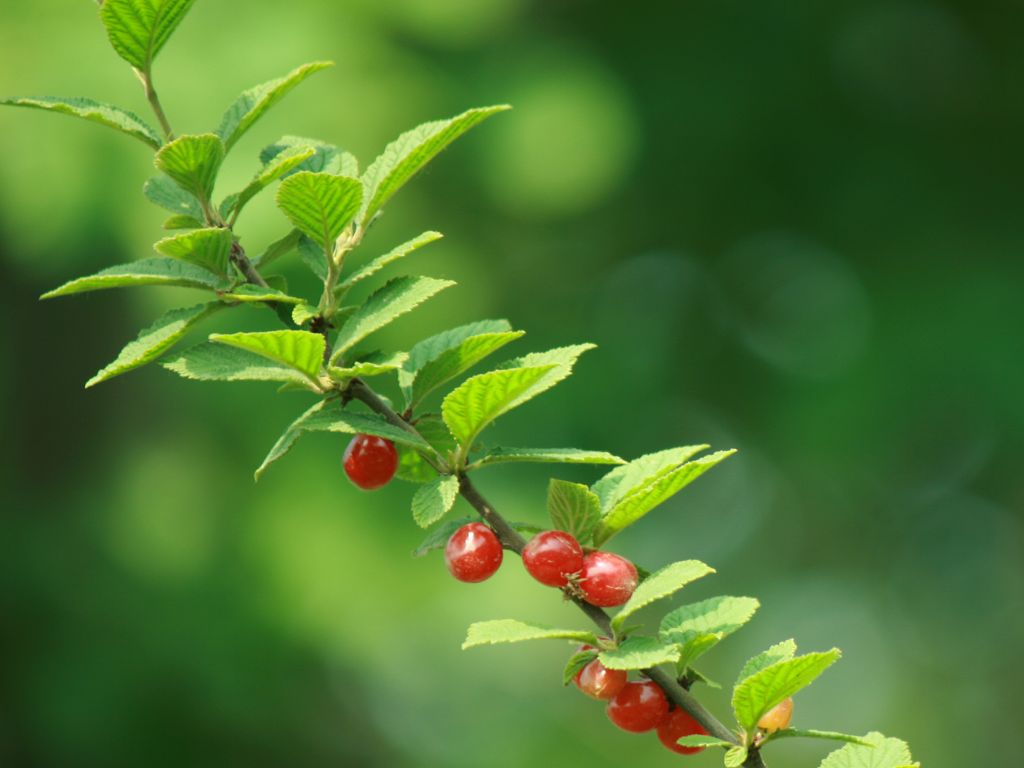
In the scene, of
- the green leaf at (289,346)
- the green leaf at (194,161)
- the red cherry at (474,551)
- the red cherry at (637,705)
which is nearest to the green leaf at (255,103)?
the green leaf at (194,161)

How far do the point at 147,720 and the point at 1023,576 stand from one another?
3.96 m

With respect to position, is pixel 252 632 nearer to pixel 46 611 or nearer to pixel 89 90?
pixel 46 611

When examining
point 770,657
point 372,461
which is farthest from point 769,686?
point 372,461

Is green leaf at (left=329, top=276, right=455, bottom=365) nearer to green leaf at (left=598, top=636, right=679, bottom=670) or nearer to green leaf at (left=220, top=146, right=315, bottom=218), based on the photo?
green leaf at (left=220, top=146, right=315, bottom=218)

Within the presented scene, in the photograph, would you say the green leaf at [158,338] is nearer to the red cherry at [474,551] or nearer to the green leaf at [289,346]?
the green leaf at [289,346]

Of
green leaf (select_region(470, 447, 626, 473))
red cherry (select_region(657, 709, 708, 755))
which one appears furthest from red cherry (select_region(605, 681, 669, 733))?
green leaf (select_region(470, 447, 626, 473))

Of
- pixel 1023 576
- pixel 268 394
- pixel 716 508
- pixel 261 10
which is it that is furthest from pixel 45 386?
pixel 1023 576

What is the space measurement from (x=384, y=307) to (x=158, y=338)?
0.11 meters

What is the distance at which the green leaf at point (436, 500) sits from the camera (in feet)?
2.01

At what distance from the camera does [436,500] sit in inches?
24.4

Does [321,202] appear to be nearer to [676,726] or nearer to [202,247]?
[202,247]

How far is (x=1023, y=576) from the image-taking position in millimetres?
5750

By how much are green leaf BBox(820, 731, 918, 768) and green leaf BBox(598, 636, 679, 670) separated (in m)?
0.10

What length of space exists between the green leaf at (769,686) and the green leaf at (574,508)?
0.13 m
